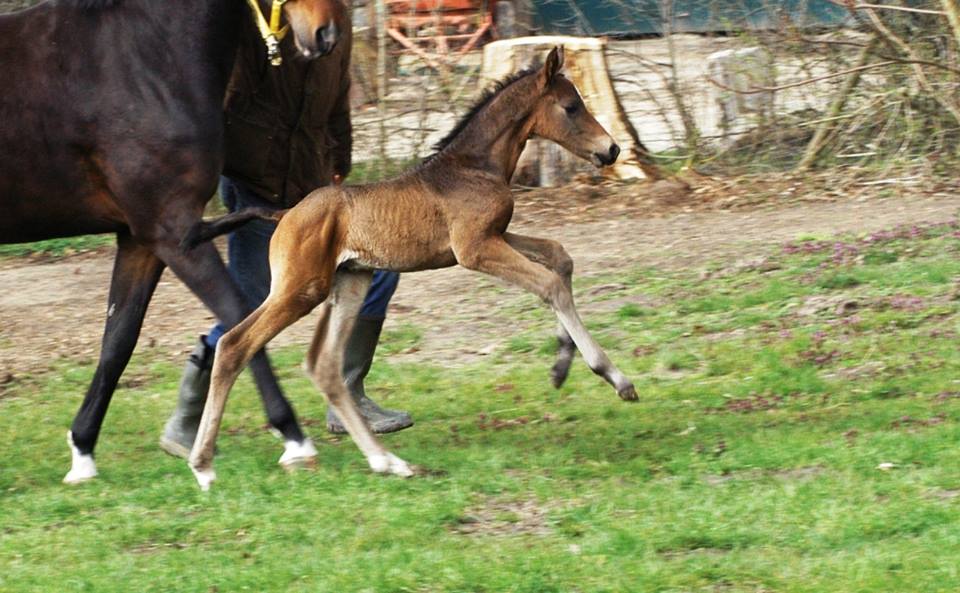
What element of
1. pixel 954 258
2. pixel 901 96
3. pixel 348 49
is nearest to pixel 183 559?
pixel 348 49

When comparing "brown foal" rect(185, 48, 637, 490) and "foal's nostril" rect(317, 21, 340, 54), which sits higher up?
"foal's nostril" rect(317, 21, 340, 54)

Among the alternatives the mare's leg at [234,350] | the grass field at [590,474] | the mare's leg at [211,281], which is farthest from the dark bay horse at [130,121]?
the grass field at [590,474]

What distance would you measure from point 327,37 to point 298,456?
162cm

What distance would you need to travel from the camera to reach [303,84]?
20.4ft

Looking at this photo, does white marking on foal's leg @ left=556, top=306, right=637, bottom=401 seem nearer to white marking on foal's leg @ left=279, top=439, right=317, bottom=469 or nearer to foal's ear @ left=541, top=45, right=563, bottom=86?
foal's ear @ left=541, top=45, right=563, bottom=86

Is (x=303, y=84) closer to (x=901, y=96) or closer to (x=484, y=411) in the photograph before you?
(x=484, y=411)

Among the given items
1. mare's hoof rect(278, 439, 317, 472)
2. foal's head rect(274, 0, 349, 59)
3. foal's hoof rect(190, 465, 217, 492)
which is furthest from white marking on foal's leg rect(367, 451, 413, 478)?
foal's head rect(274, 0, 349, 59)

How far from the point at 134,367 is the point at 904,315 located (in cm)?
419

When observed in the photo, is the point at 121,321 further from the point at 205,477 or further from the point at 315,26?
the point at 315,26

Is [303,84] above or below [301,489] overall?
above

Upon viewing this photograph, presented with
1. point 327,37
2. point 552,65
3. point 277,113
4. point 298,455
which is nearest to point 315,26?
point 327,37

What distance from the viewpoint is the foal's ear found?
19.8ft

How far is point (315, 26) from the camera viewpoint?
18.2 feet

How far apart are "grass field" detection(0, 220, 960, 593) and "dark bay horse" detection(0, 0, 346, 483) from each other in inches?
31.3
